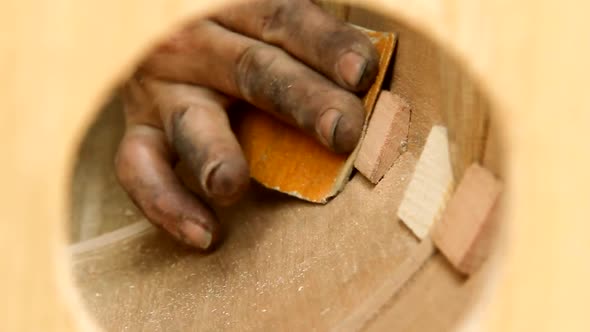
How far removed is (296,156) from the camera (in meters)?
0.81

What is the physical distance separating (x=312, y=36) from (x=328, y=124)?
0.12 meters

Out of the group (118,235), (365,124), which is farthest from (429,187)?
(118,235)

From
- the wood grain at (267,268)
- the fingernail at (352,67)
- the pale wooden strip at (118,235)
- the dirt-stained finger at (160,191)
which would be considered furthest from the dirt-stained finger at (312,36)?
the pale wooden strip at (118,235)

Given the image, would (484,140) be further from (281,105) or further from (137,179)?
(137,179)

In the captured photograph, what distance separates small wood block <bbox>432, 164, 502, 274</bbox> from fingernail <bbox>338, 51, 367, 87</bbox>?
24cm

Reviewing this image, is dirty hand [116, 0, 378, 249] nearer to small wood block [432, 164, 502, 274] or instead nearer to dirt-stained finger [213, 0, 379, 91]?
dirt-stained finger [213, 0, 379, 91]

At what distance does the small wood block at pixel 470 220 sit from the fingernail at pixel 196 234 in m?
0.45

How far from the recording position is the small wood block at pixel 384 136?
639 mm

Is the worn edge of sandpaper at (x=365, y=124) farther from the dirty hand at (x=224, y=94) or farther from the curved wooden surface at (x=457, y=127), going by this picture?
the curved wooden surface at (x=457, y=127)

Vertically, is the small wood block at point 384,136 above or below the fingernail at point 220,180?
above

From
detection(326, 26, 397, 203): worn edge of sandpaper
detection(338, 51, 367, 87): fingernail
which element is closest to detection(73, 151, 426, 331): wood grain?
detection(326, 26, 397, 203): worn edge of sandpaper

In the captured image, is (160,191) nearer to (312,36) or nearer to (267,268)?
(267,268)

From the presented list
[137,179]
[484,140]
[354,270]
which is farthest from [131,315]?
[484,140]

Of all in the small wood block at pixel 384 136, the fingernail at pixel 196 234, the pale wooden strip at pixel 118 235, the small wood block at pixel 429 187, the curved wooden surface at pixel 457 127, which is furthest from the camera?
the pale wooden strip at pixel 118 235
